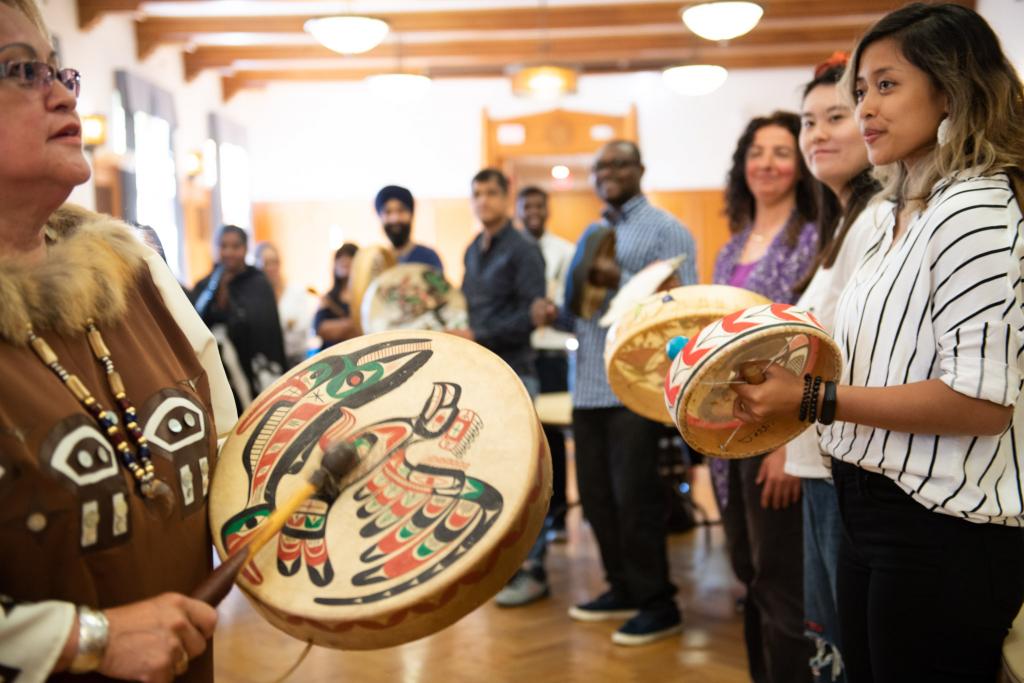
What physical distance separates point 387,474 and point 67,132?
602 millimetres

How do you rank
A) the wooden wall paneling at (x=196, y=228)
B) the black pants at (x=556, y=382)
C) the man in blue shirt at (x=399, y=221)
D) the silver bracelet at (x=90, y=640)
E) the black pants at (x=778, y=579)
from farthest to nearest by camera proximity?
the wooden wall paneling at (x=196, y=228) < the black pants at (x=556, y=382) < the man in blue shirt at (x=399, y=221) < the black pants at (x=778, y=579) < the silver bracelet at (x=90, y=640)

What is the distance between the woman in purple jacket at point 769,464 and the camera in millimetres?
2367

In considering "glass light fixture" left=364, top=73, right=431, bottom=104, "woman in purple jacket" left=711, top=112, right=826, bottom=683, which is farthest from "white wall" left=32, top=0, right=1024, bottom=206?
"woman in purple jacket" left=711, top=112, right=826, bottom=683

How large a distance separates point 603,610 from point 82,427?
278 centimetres

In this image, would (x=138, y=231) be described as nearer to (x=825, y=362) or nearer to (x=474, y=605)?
(x=474, y=605)

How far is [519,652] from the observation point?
3244mm

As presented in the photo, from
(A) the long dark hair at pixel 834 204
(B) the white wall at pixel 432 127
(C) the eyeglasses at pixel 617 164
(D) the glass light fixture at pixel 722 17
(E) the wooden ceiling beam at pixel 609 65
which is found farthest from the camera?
(B) the white wall at pixel 432 127

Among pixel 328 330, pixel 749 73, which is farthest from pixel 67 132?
pixel 749 73

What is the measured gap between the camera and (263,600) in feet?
3.88

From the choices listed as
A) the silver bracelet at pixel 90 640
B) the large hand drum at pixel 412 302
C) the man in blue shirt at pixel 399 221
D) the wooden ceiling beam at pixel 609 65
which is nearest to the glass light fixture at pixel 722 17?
the man in blue shirt at pixel 399 221

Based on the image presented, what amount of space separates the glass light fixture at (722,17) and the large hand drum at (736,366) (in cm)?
554

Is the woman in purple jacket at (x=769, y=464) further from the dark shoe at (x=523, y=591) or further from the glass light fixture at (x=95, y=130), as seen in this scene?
the glass light fixture at (x=95, y=130)

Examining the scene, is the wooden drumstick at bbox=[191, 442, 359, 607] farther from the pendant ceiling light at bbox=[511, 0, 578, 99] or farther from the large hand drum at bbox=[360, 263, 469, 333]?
the pendant ceiling light at bbox=[511, 0, 578, 99]

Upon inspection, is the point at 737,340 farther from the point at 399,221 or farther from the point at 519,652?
the point at 399,221
